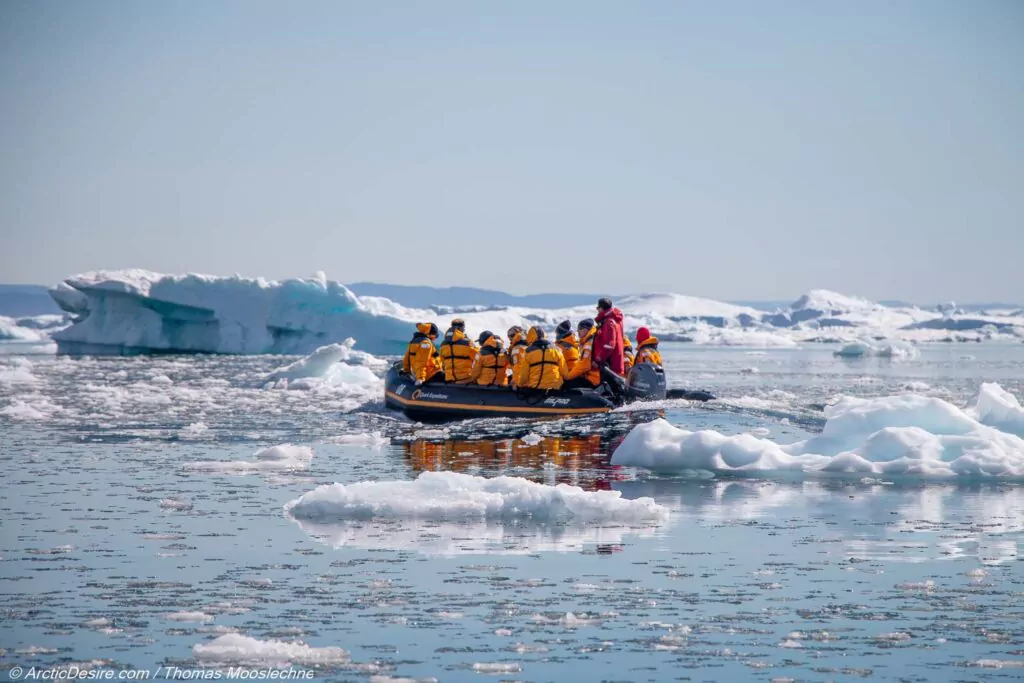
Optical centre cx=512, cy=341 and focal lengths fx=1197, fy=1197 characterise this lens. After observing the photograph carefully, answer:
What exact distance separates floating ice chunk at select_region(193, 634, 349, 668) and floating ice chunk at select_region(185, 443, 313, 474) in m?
6.99

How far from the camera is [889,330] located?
100062 millimetres

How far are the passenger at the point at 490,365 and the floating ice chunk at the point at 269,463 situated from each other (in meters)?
4.96

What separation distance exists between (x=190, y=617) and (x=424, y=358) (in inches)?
530

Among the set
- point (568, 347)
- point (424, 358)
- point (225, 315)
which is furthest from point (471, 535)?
point (225, 315)

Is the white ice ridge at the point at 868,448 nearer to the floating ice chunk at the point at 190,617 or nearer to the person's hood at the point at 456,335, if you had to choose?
the person's hood at the point at 456,335

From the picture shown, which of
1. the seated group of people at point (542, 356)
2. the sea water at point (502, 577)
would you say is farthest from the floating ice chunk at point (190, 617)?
the seated group of people at point (542, 356)

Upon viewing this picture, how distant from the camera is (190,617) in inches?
250

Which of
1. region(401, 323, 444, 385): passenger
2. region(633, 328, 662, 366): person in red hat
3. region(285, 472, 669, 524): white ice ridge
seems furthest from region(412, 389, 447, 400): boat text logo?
region(285, 472, 669, 524): white ice ridge

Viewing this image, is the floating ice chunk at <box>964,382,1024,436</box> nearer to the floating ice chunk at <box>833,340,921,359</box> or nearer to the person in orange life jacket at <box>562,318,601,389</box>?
the person in orange life jacket at <box>562,318,601,389</box>

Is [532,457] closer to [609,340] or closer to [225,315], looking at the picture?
[609,340]

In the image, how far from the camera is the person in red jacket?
718 inches

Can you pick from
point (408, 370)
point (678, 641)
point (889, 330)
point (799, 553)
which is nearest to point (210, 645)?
point (678, 641)

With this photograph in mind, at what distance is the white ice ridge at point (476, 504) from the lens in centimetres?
925

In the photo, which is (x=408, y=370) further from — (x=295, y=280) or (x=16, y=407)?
(x=295, y=280)
